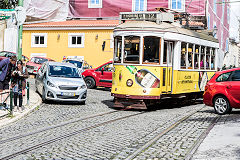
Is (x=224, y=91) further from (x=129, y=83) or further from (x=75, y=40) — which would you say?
(x=75, y=40)

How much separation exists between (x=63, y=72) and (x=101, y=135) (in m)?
8.17

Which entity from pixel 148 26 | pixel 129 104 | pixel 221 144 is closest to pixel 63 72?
pixel 129 104

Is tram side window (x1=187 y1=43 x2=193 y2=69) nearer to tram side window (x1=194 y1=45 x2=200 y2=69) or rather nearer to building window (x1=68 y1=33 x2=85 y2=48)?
tram side window (x1=194 y1=45 x2=200 y2=69)

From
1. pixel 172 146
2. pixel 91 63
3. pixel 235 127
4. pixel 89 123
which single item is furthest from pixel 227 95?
pixel 91 63

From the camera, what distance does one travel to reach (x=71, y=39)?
121ft

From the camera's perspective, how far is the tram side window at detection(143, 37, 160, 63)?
14.4 meters

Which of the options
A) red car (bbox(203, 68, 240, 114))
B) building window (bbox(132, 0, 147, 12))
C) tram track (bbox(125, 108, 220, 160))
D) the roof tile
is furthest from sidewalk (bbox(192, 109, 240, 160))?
building window (bbox(132, 0, 147, 12))

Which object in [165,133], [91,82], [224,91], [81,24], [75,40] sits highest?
[81,24]

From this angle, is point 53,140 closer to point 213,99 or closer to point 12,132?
point 12,132

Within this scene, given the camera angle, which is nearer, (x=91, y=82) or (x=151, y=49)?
(x=151, y=49)

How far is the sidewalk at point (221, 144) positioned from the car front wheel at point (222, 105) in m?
Answer: 2.35

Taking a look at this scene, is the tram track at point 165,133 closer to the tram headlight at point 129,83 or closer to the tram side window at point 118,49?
the tram headlight at point 129,83

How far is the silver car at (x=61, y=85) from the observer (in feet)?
50.0

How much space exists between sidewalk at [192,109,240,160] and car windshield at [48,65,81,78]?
24.7 feet
